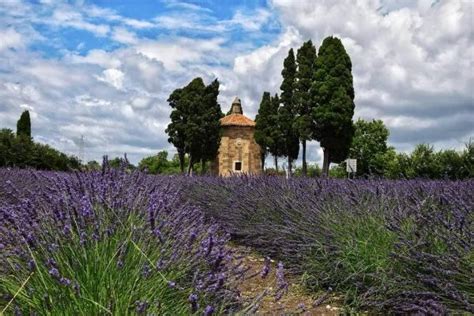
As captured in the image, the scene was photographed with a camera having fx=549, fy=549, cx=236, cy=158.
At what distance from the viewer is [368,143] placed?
5309 centimetres

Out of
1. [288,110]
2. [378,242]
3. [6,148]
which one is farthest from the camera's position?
[288,110]

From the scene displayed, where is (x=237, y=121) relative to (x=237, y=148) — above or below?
above

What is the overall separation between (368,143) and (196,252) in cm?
5196

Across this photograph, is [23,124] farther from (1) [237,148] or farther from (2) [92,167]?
(2) [92,167]

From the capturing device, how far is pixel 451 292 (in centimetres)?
269

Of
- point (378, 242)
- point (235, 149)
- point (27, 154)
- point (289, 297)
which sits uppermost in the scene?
point (235, 149)

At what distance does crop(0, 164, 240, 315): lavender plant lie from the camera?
2.10 m

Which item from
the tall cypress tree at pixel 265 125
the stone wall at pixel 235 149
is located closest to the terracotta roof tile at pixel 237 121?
the stone wall at pixel 235 149

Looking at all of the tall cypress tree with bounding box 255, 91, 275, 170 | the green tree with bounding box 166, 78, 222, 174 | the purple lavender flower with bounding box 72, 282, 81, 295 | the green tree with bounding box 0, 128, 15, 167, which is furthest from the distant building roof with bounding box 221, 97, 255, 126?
the purple lavender flower with bounding box 72, 282, 81, 295

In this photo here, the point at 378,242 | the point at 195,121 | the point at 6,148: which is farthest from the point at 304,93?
the point at 378,242

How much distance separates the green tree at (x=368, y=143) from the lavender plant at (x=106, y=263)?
163 ft

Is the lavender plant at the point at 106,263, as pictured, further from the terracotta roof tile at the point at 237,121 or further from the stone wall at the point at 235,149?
the terracotta roof tile at the point at 237,121

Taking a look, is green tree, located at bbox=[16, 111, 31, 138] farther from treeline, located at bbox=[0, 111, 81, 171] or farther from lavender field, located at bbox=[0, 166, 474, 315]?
lavender field, located at bbox=[0, 166, 474, 315]

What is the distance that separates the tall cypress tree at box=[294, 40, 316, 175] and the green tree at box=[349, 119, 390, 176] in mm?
20751
